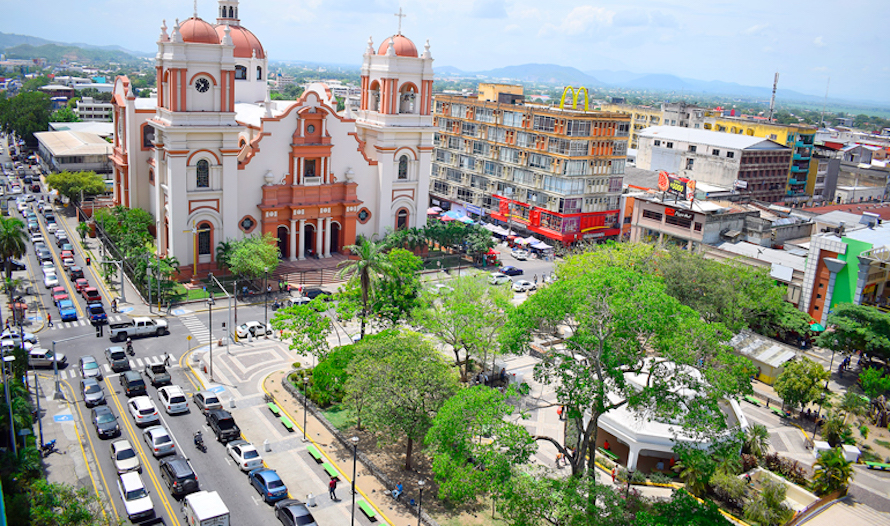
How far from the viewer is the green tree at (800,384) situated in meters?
49.7

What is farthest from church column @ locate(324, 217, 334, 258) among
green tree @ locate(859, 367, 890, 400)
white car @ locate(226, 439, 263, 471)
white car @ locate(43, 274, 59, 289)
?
green tree @ locate(859, 367, 890, 400)

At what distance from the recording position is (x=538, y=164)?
94562 mm

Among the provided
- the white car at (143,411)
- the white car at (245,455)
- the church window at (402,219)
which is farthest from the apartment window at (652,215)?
the white car at (143,411)

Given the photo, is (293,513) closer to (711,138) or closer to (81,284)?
(81,284)

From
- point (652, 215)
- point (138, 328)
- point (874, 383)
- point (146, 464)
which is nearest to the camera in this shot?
point (146, 464)

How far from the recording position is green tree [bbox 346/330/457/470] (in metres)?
37.7

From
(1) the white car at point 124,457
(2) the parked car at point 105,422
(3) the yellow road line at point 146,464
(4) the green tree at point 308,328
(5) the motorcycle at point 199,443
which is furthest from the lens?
(4) the green tree at point 308,328

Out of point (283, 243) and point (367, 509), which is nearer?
point (367, 509)

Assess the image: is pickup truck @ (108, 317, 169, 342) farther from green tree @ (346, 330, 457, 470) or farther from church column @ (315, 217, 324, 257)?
green tree @ (346, 330, 457, 470)

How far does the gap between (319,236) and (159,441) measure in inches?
1663

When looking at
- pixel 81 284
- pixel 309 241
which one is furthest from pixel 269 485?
pixel 309 241

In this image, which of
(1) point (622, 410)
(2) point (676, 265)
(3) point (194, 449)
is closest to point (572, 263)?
(2) point (676, 265)

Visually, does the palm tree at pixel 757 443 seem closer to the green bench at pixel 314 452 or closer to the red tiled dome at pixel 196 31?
the green bench at pixel 314 452

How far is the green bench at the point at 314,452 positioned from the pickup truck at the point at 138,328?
23168 millimetres
